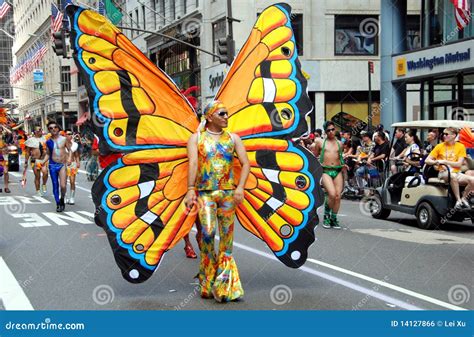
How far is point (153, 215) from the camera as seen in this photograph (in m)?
5.92

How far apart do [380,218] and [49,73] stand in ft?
220

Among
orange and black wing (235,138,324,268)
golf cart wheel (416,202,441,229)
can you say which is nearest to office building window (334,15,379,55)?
golf cart wheel (416,202,441,229)

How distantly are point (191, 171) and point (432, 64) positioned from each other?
62.0 feet

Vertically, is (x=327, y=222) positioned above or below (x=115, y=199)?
below

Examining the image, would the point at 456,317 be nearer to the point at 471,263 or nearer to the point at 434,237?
the point at 471,263

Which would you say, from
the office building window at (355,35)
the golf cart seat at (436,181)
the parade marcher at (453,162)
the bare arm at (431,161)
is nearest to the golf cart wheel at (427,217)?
the golf cart seat at (436,181)

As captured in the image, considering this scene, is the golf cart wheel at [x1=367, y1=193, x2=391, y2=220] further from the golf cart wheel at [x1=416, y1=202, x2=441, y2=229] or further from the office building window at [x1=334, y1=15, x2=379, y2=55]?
the office building window at [x1=334, y1=15, x2=379, y2=55]

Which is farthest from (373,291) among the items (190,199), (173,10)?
(173,10)

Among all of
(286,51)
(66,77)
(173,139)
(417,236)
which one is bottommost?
(417,236)

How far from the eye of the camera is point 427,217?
10984 mm

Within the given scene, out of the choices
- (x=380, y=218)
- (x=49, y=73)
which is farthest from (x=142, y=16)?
(x=380, y=218)

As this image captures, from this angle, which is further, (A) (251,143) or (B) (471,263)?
(B) (471,263)

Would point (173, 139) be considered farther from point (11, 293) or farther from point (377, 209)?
point (377, 209)

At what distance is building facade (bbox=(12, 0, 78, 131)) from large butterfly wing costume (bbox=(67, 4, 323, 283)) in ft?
185
